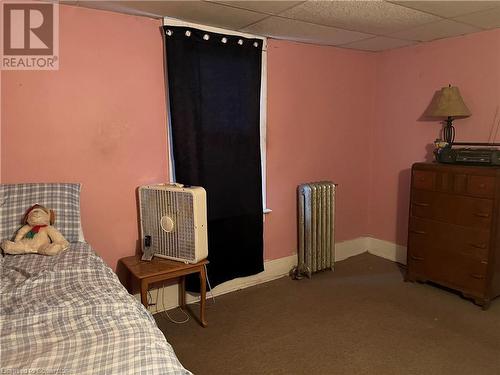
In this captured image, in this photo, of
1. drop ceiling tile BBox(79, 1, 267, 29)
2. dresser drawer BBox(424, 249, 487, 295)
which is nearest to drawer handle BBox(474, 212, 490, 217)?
dresser drawer BBox(424, 249, 487, 295)

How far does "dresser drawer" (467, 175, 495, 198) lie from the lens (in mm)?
2781

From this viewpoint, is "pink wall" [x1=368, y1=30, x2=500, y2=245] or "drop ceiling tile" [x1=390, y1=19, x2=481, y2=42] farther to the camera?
"pink wall" [x1=368, y1=30, x2=500, y2=245]

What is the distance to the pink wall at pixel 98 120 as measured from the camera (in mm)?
2352

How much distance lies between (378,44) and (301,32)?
2.91 ft

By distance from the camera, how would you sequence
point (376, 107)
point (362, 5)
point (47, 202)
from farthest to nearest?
1. point (376, 107)
2. point (362, 5)
3. point (47, 202)

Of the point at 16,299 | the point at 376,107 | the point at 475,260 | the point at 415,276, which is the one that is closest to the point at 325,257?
the point at 415,276

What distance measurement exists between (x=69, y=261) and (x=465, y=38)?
131 inches

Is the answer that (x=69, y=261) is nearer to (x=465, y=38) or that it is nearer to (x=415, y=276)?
(x=415, y=276)

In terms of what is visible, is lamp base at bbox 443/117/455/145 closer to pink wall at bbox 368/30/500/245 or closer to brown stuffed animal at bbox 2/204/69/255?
pink wall at bbox 368/30/500/245

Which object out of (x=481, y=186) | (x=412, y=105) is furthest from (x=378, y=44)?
(x=481, y=186)

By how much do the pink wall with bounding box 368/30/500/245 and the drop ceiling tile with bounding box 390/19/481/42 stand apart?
0.12 metres

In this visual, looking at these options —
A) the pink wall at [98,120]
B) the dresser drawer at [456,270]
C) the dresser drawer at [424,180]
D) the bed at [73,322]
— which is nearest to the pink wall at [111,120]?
the pink wall at [98,120]

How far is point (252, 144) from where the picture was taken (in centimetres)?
314

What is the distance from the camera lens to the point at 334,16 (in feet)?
8.73
